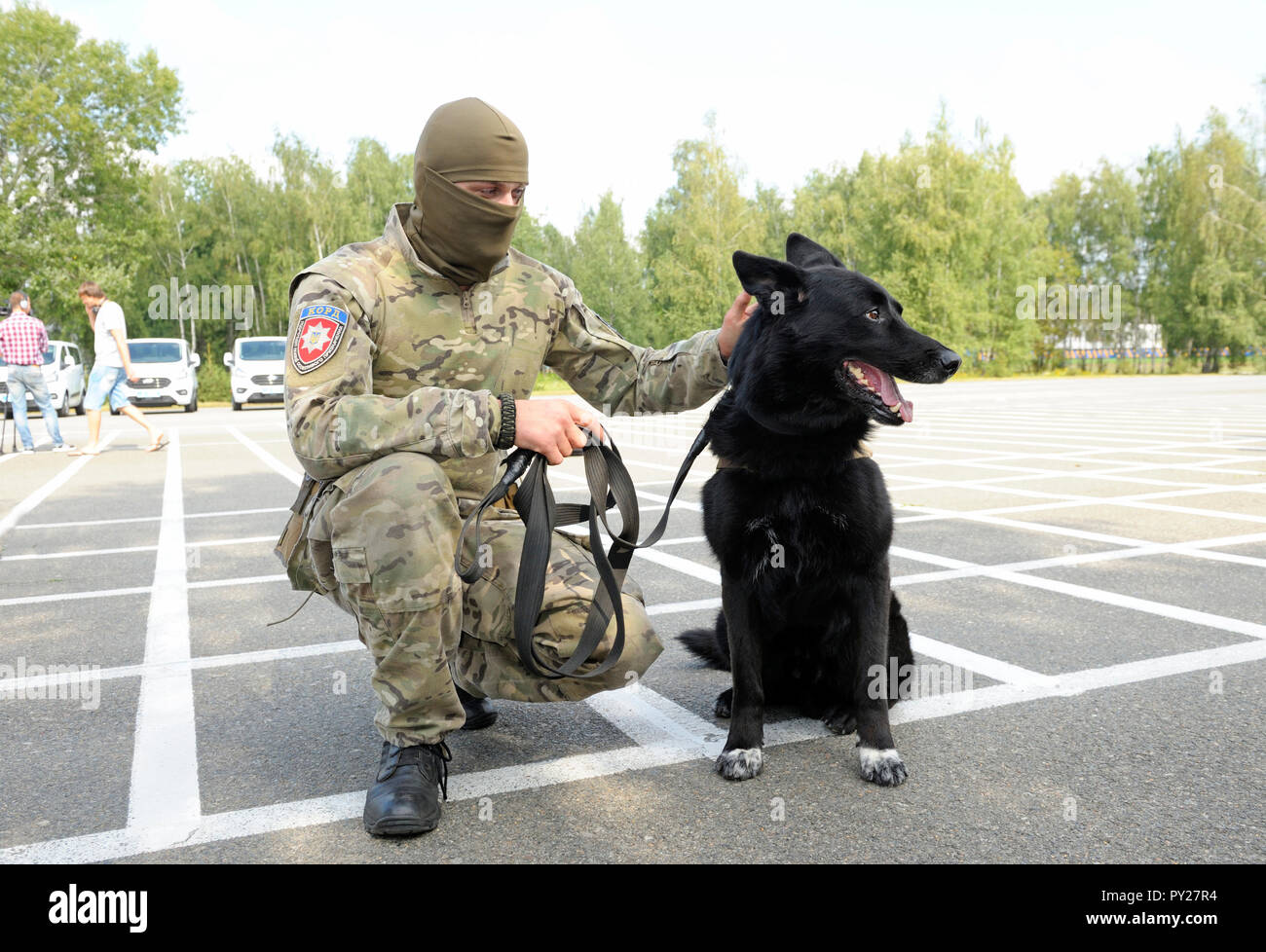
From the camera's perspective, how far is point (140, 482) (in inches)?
402

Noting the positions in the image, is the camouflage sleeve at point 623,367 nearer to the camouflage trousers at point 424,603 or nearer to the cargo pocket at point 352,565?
the camouflage trousers at point 424,603

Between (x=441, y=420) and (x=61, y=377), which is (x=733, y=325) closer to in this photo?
(x=441, y=420)

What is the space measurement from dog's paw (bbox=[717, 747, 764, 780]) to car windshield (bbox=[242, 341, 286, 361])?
23.9 metres

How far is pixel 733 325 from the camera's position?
312cm

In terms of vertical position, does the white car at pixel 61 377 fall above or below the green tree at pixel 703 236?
below

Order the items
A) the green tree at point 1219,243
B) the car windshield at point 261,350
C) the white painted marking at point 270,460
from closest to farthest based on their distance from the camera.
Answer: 1. the white painted marking at point 270,460
2. the car windshield at point 261,350
3. the green tree at point 1219,243

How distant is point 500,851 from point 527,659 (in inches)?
22.8

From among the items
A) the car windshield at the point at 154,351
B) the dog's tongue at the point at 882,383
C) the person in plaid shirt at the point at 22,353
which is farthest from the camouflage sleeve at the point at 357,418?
the car windshield at the point at 154,351

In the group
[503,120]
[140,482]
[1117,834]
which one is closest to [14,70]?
[140,482]

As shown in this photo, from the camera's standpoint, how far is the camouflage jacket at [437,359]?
262 centimetres

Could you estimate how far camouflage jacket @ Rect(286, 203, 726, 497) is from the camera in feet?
8.59

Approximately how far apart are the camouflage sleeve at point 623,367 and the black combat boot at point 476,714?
1.09m

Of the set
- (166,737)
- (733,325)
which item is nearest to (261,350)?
(166,737)

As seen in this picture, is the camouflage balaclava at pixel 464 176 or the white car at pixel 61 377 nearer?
the camouflage balaclava at pixel 464 176
